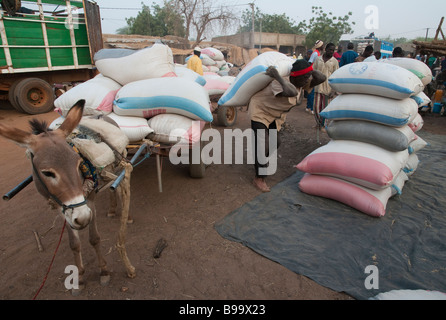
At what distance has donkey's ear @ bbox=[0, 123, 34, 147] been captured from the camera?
140 cm

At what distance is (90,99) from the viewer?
3145 millimetres

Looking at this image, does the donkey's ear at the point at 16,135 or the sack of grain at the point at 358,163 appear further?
the sack of grain at the point at 358,163

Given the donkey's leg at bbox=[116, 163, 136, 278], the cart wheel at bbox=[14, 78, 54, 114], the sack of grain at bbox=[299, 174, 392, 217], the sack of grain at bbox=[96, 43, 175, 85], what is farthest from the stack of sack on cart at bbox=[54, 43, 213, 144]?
the cart wheel at bbox=[14, 78, 54, 114]

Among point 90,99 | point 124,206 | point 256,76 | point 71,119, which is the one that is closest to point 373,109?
point 256,76

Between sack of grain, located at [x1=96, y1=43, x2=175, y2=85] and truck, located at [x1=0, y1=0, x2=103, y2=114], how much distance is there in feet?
11.0

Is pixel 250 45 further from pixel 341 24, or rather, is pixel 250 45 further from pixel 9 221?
pixel 9 221

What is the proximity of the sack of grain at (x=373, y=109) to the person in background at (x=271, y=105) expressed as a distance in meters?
0.43

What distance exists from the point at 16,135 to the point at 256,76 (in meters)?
2.50

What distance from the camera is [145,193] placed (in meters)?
3.56

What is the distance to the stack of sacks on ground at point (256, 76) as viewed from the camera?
3.21 meters

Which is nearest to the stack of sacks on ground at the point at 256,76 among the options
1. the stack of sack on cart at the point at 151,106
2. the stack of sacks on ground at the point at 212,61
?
Result: the stack of sack on cart at the point at 151,106

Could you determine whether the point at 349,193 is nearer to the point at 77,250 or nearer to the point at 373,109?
the point at 373,109

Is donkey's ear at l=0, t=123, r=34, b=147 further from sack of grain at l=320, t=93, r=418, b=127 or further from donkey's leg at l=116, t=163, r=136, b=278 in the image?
sack of grain at l=320, t=93, r=418, b=127

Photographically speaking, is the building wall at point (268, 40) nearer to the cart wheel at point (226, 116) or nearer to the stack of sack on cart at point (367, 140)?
the cart wheel at point (226, 116)
